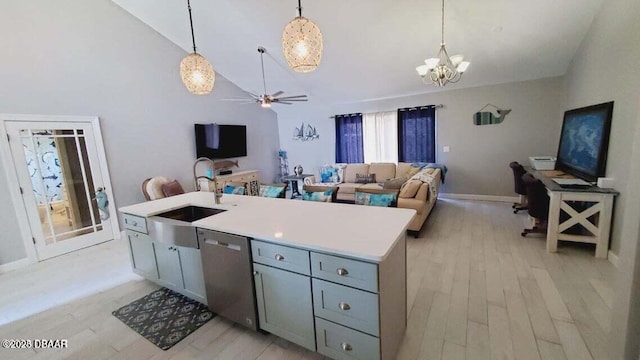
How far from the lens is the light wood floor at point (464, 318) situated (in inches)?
69.7

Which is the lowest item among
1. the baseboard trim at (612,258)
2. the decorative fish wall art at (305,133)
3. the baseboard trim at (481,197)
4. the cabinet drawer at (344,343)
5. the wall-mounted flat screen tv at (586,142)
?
the baseboard trim at (612,258)

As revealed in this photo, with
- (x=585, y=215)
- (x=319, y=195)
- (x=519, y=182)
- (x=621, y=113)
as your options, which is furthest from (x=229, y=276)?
(x=519, y=182)

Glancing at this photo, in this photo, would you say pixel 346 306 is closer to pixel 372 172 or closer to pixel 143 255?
pixel 143 255

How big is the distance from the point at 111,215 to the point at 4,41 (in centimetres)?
258

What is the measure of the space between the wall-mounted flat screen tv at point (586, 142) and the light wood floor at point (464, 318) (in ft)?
3.35

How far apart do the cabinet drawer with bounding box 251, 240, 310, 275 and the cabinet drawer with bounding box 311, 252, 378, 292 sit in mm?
72

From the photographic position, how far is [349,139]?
22.0 ft

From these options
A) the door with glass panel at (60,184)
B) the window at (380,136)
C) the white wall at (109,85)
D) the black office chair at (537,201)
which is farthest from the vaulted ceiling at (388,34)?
the door with glass panel at (60,184)

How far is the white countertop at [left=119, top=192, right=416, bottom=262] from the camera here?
145cm

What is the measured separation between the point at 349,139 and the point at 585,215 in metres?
4.66

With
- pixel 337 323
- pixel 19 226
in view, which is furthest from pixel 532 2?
pixel 19 226

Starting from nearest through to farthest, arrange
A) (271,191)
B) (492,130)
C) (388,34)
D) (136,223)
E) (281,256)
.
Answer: (281,256), (136,223), (271,191), (388,34), (492,130)

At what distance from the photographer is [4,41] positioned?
321cm

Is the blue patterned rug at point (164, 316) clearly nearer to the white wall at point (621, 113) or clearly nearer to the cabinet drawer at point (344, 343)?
the cabinet drawer at point (344, 343)
